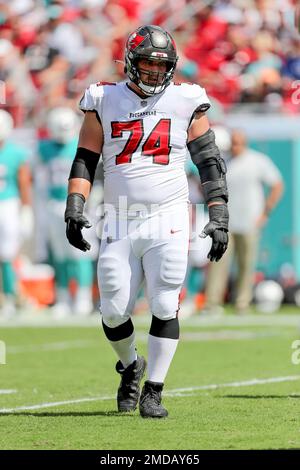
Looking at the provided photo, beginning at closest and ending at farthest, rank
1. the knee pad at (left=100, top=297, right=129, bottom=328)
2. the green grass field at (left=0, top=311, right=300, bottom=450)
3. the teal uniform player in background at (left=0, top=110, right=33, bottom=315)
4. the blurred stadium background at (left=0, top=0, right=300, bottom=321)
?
the green grass field at (left=0, top=311, right=300, bottom=450)
the knee pad at (left=100, top=297, right=129, bottom=328)
the teal uniform player in background at (left=0, top=110, right=33, bottom=315)
the blurred stadium background at (left=0, top=0, right=300, bottom=321)

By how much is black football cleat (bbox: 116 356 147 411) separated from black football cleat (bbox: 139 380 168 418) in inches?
11.4

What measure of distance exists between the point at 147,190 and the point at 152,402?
1.08 m

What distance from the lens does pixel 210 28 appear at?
17.3 m

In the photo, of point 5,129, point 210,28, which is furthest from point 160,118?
point 210,28

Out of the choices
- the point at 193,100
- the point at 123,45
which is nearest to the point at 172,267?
the point at 193,100

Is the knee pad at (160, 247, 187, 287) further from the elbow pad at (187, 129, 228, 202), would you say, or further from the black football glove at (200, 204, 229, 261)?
the elbow pad at (187, 129, 228, 202)

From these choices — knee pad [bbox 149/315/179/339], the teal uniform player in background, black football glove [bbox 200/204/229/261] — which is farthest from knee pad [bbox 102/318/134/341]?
the teal uniform player in background

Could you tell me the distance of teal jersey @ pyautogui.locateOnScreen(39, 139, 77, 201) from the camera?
13836 mm

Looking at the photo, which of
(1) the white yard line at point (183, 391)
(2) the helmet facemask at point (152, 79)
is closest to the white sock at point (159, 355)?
(1) the white yard line at point (183, 391)

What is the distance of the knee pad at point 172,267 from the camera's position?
20.2 feet

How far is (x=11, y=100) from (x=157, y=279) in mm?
10560

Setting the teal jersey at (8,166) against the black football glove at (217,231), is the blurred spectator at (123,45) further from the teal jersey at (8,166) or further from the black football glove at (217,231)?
the black football glove at (217,231)

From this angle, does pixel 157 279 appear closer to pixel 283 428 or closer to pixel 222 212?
pixel 222 212

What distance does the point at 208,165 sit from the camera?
638cm
